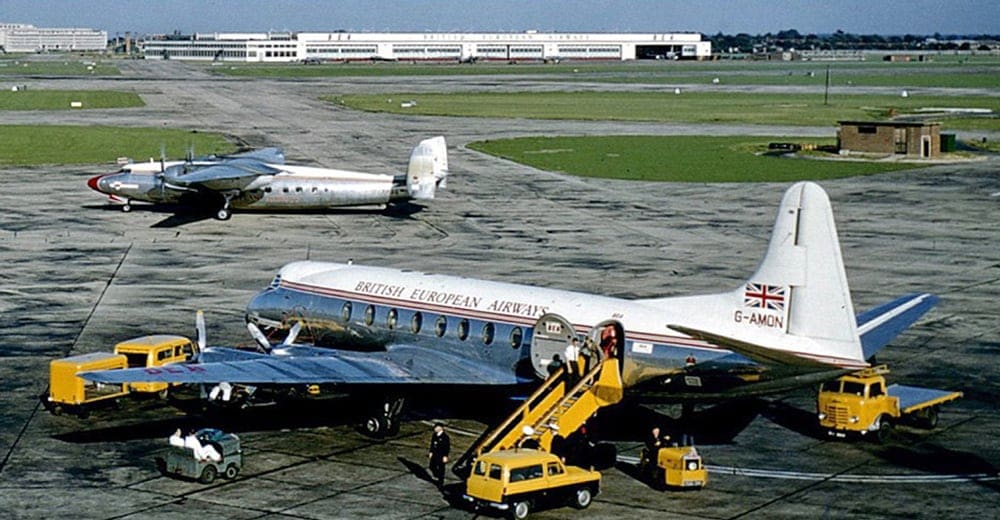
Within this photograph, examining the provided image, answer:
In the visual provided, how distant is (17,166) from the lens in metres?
107

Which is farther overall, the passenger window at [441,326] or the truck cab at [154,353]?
the truck cab at [154,353]

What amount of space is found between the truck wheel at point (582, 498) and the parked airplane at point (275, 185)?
50.8 m

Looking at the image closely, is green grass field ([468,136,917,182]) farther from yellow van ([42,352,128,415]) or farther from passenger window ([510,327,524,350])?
yellow van ([42,352,128,415])

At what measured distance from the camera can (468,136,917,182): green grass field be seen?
10300 centimetres

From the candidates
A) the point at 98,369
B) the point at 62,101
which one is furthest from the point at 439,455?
the point at 62,101

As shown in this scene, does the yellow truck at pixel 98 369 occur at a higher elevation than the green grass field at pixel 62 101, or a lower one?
lower

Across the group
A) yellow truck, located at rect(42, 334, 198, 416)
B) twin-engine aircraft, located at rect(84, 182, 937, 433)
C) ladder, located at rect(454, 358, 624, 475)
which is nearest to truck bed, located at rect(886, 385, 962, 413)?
twin-engine aircraft, located at rect(84, 182, 937, 433)

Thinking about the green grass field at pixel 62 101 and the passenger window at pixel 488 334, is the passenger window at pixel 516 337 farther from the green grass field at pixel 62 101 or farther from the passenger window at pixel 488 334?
the green grass field at pixel 62 101

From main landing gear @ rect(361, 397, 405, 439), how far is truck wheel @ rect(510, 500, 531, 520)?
7973 mm

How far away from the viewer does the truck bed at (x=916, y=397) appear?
37.4 m

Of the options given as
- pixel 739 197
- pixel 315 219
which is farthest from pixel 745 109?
pixel 315 219

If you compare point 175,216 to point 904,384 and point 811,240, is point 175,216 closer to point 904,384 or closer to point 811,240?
point 904,384

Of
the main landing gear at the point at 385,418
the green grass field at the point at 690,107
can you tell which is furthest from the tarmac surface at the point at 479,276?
the green grass field at the point at 690,107

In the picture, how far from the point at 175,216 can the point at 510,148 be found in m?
46.3
